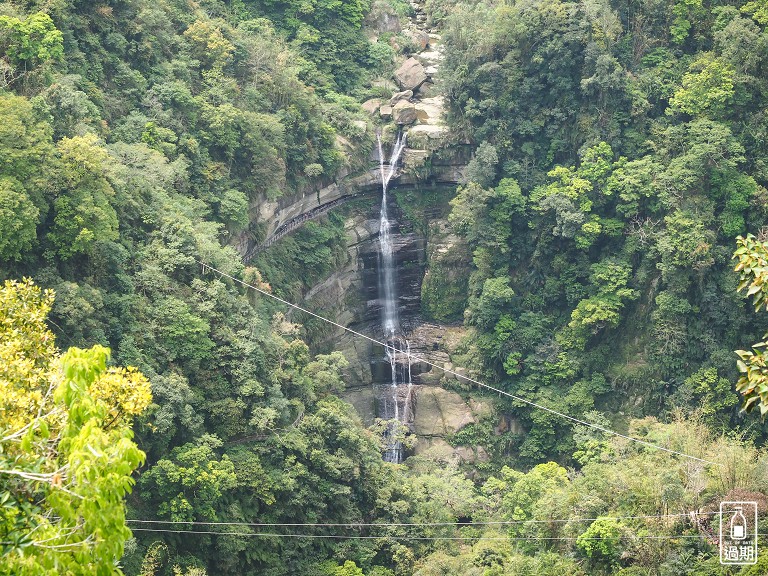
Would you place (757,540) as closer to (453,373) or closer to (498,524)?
(498,524)

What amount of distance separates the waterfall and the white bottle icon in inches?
527

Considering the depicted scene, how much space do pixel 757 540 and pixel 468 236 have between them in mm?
13592

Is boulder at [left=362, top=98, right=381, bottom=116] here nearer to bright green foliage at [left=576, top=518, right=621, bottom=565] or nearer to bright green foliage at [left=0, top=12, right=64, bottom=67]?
bright green foliage at [left=0, top=12, right=64, bottom=67]

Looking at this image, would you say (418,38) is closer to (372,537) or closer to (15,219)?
(372,537)

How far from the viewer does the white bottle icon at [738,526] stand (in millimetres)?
14344

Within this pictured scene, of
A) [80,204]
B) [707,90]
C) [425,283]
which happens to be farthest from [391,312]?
[80,204]

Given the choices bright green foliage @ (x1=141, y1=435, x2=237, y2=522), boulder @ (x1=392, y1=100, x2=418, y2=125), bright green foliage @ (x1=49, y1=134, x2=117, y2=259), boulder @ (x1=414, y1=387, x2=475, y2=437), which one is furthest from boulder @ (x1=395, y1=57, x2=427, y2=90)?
bright green foliage @ (x1=141, y1=435, x2=237, y2=522)

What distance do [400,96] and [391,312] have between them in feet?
24.1

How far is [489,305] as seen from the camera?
25.6 metres

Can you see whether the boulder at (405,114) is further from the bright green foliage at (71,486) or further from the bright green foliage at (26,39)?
the bright green foliage at (71,486)

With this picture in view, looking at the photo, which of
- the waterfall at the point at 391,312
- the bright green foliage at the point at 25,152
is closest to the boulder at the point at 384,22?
the waterfall at the point at 391,312

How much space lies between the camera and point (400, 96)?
29172 mm

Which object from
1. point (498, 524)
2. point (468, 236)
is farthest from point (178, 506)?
point (468, 236)

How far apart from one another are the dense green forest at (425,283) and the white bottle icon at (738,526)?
331 millimetres
